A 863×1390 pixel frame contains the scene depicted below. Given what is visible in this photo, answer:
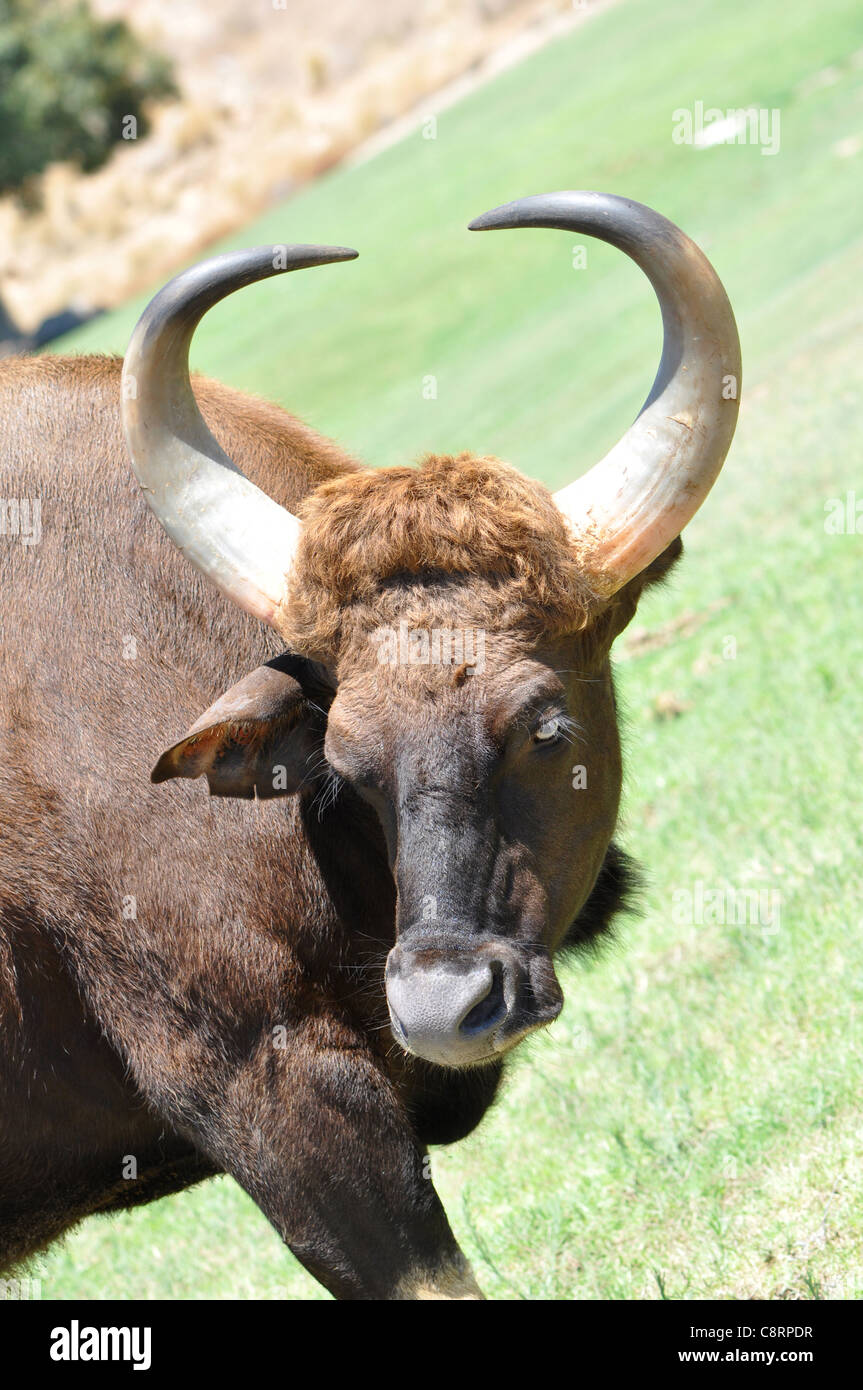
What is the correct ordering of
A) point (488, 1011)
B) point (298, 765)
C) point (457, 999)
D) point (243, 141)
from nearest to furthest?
point (457, 999) < point (488, 1011) < point (298, 765) < point (243, 141)

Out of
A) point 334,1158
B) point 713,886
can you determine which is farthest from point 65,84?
point 334,1158

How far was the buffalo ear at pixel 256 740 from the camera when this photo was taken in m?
4.49

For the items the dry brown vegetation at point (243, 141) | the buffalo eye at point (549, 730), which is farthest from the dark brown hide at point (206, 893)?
the dry brown vegetation at point (243, 141)

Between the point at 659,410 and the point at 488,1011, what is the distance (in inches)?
74.2

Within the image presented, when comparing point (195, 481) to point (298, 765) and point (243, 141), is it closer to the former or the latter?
point (298, 765)

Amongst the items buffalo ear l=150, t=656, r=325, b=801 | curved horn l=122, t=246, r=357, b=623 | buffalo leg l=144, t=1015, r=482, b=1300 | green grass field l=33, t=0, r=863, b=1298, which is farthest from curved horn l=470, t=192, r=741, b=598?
buffalo leg l=144, t=1015, r=482, b=1300

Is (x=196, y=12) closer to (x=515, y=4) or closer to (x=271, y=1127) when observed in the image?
(x=515, y=4)

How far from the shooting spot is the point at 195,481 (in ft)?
15.4

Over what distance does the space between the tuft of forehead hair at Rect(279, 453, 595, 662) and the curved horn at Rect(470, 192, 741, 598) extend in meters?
0.12

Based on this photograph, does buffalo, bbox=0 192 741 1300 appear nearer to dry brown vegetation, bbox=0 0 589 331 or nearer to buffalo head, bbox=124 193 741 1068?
buffalo head, bbox=124 193 741 1068

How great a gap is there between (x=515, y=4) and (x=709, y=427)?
81.0 m

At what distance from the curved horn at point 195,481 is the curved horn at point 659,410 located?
0.78 m

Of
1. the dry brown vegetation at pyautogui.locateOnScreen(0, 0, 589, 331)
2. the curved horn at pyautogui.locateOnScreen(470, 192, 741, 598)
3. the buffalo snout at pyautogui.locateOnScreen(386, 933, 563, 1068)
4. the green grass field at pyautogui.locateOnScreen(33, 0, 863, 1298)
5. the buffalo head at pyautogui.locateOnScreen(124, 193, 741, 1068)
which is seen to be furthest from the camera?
the dry brown vegetation at pyautogui.locateOnScreen(0, 0, 589, 331)

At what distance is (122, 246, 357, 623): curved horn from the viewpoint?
4.61 meters
